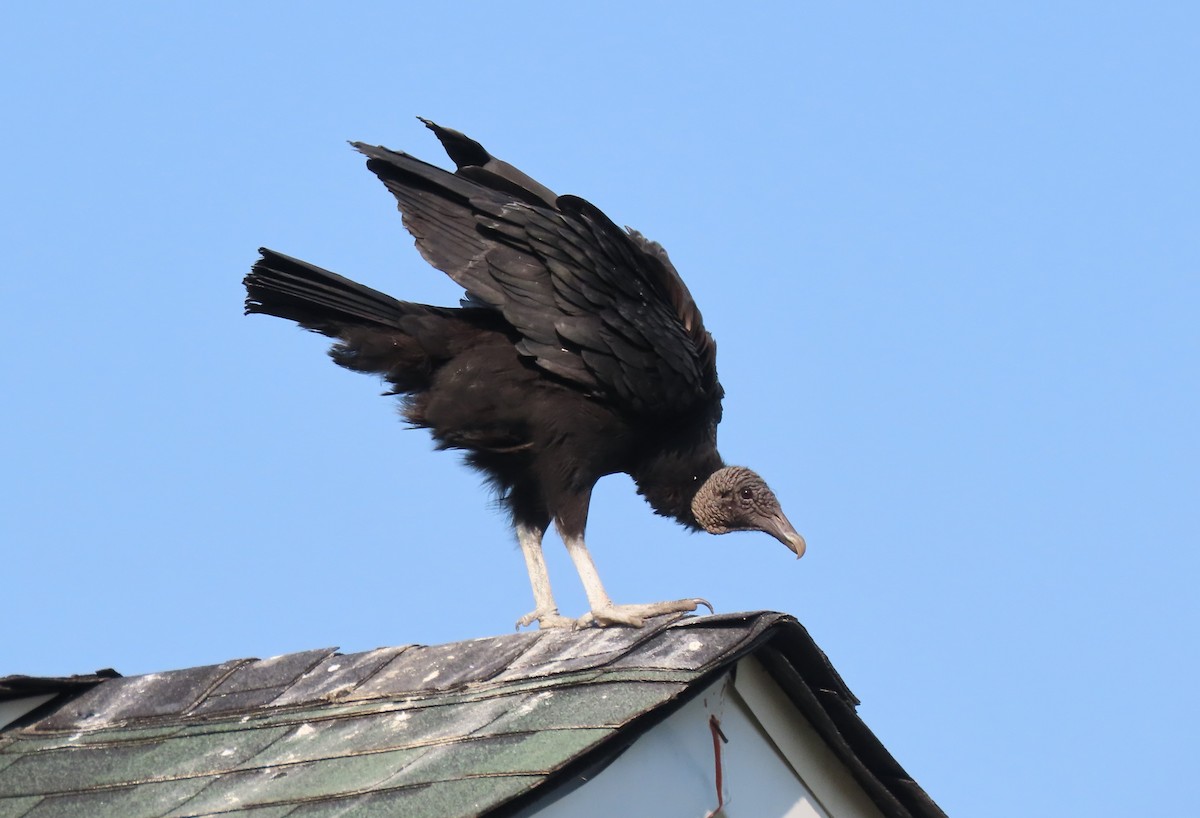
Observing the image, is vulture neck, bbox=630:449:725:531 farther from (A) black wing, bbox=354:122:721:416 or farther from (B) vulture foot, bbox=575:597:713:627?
(B) vulture foot, bbox=575:597:713:627

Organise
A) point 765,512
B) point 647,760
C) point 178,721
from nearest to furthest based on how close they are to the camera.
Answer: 1. point 647,760
2. point 178,721
3. point 765,512

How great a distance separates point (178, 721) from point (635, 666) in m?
1.23

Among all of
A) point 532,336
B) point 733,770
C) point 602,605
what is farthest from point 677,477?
point 733,770

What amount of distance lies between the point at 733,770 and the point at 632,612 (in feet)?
2.56

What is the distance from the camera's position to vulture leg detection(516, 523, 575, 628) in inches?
185

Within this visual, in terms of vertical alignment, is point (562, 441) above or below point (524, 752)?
→ above

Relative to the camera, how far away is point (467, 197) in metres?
4.73

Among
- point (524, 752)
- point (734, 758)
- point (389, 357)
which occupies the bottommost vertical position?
point (734, 758)

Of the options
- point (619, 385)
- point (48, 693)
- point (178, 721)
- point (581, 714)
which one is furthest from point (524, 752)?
point (619, 385)

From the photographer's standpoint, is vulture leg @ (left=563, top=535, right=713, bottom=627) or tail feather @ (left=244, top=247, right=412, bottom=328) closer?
vulture leg @ (left=563, top=535, right=713, bottom=627)

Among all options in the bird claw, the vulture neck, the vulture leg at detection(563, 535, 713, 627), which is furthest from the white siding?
the vulture neck

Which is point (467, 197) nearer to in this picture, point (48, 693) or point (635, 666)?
point (48, 693)

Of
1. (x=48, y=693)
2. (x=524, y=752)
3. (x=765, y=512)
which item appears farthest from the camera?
(x=765, y=512)

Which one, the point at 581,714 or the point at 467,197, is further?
the point at 467,197
